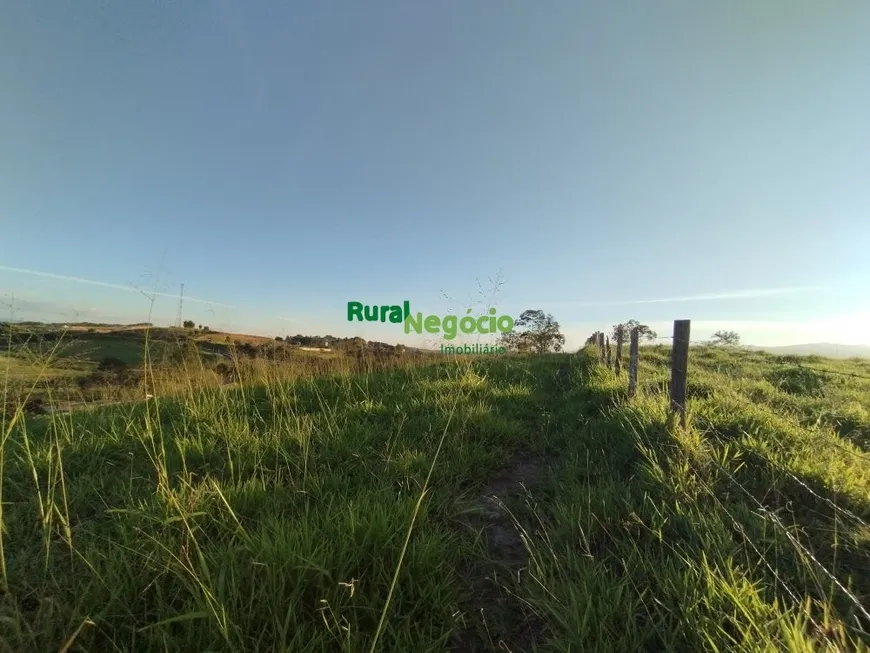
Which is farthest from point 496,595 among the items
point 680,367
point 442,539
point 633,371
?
point 633,371

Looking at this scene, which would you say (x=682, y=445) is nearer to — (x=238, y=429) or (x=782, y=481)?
(x=782, y=481)

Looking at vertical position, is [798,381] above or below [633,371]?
below

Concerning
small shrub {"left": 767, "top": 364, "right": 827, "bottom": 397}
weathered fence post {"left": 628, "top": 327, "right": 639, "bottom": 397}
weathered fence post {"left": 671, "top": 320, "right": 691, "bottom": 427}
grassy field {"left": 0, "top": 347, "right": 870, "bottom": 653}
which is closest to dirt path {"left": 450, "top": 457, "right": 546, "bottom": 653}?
grassy field {"left": 0, "top": 347, "right": 870, "bottom": 653}

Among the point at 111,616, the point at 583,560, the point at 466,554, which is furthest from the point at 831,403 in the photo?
the point at 111,616

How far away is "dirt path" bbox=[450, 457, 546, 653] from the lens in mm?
1871

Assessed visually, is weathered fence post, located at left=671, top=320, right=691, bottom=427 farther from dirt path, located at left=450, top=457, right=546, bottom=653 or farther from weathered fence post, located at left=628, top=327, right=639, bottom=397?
dirt path, located at left=450, top=457, right=546, bottom=653

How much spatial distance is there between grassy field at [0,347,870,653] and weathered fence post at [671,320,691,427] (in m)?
0.25

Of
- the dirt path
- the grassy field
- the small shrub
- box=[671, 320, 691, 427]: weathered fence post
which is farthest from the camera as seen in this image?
the small shrub

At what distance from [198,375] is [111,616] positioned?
4.32m

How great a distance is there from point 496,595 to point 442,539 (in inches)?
15.8

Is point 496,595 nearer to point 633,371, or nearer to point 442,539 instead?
point 442,539

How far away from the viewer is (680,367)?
3.88 metres

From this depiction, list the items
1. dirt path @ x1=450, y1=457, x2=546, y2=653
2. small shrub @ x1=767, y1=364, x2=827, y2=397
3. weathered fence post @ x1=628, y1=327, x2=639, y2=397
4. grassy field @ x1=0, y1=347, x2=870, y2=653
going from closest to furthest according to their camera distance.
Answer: grassy field @ x1=0, y1=347, x2=870, y2=653, dirt path @ x1=450, y1=457, x2=546, y2=653, weathered fence post @ x1=628, y1=327, x2=639, y2=397, small shrub @ x1=767, y1=364, x2=827, y2=397

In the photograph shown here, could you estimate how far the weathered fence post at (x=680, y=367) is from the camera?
384 cm
